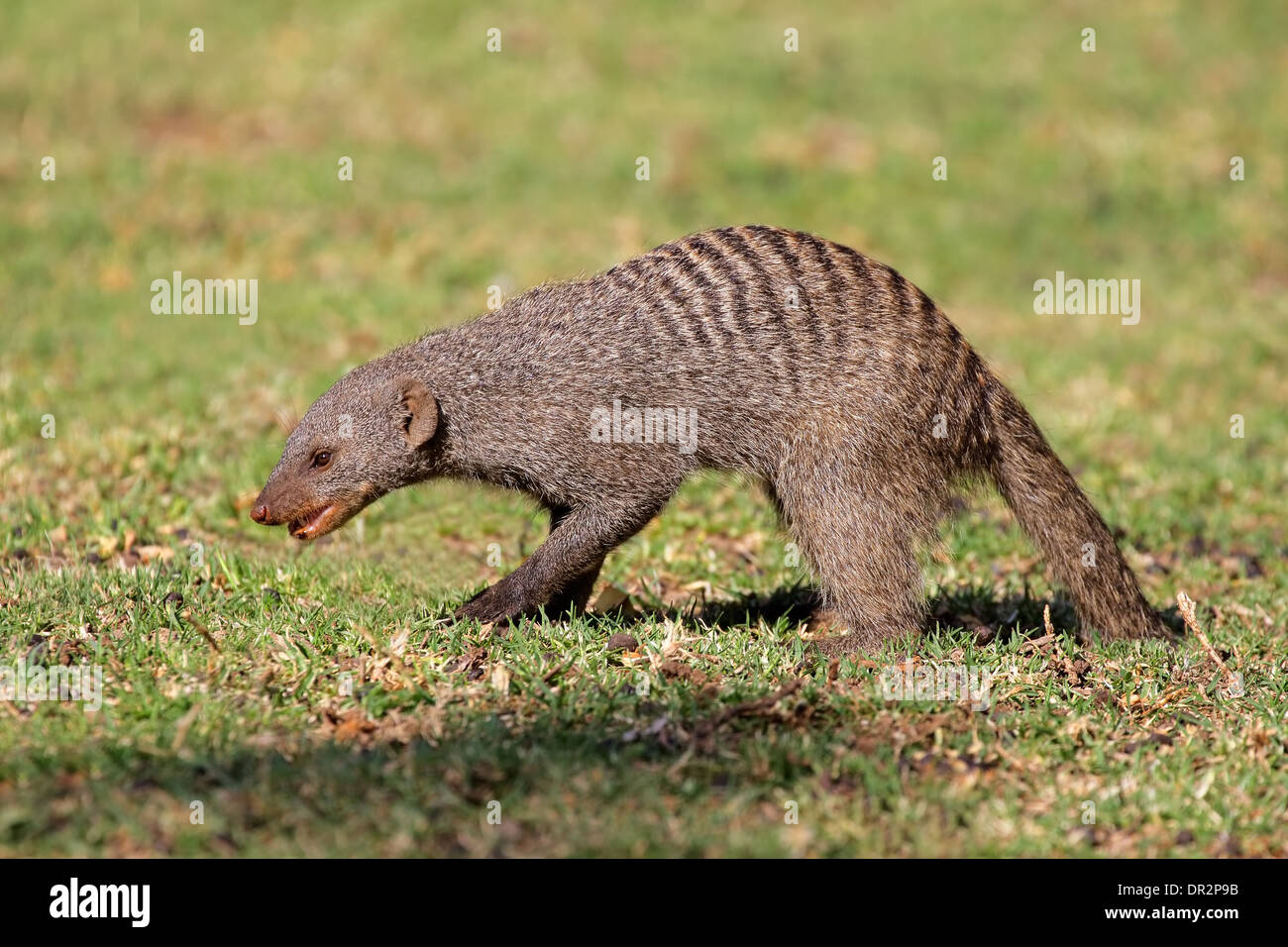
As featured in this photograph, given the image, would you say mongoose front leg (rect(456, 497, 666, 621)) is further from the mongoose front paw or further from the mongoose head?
the mongoose head

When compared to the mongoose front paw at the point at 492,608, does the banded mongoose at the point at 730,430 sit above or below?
above

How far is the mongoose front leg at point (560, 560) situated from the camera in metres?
4.99

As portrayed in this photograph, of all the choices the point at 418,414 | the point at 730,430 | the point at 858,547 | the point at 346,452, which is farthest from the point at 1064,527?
the point at 346,452

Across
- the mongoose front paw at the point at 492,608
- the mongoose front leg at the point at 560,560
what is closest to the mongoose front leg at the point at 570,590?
the mongoose front leg at the point at 560,560

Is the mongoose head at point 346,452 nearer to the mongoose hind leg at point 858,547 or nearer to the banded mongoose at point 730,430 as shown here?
the banded mongoose at point 730,430

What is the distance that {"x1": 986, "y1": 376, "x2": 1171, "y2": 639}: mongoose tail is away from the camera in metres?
5.25

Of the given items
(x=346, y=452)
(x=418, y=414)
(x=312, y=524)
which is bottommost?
(x=312, y=524)

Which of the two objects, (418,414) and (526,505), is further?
(526,505)

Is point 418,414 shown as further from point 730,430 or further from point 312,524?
point 730,430

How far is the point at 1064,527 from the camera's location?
17.4 ft

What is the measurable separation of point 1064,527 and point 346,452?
2705 millimetres

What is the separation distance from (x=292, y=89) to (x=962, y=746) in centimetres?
936

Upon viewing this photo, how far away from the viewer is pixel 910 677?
15.3ft

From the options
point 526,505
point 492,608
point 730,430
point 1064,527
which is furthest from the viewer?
point 526,505
